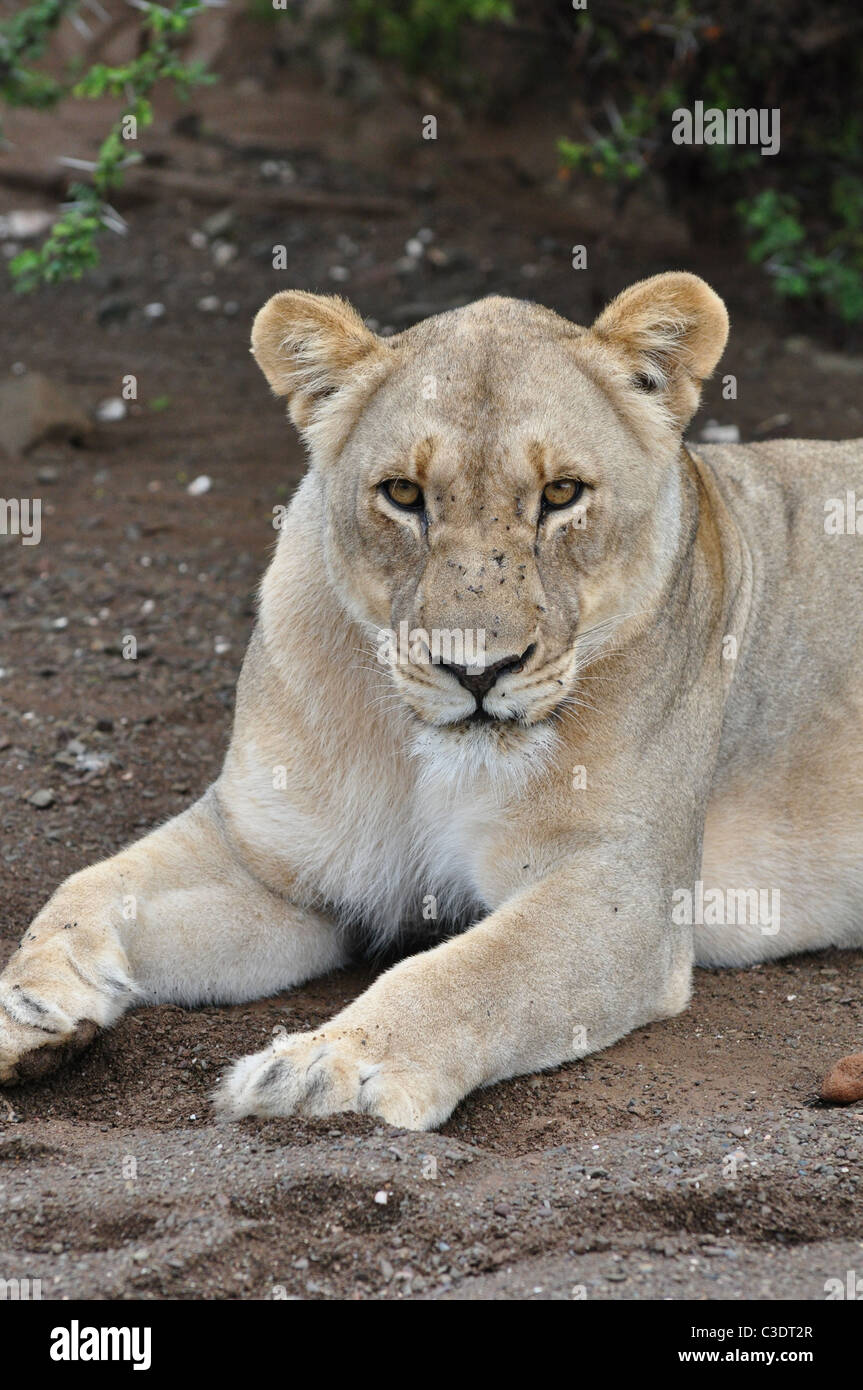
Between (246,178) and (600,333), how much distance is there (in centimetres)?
765

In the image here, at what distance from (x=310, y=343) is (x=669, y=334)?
34.1 inches

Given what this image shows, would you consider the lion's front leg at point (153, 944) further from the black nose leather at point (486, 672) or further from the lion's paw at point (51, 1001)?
the black nose leather at point (486, 672)

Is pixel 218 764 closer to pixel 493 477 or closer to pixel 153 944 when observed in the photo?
pixel 153 944

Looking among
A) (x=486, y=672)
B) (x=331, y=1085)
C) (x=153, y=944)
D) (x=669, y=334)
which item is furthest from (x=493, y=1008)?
(x=669, y=334)

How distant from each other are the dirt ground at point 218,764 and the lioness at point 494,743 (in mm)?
154

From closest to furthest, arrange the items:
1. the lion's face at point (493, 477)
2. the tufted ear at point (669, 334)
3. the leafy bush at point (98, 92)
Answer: the lion's face at point (493, 477)
the tufted ear at point (669, 334)
the leafy bush at point (98, 92)

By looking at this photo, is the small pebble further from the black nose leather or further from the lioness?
the black nose leather

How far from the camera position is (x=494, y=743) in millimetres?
3771

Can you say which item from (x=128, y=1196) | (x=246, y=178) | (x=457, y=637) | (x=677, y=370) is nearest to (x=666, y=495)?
(x=677, y=370)

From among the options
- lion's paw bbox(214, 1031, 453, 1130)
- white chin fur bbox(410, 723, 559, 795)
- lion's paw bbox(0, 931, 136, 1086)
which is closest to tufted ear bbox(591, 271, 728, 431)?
white chin fur bbox(410, 723, 559, 795)

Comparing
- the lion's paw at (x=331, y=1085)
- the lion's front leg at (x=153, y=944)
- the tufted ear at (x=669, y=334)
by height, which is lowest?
the lion's paw at (x=331, y=1085)

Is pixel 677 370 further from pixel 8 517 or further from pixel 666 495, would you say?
pixel 8 517

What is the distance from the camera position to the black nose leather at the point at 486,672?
139 inches

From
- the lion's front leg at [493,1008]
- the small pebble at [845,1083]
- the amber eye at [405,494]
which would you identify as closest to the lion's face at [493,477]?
the amber eye at [405,494]
